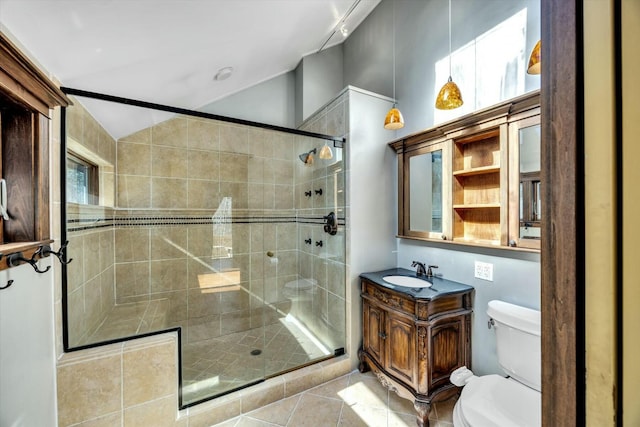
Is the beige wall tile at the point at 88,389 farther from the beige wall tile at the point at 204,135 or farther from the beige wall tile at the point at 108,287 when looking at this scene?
the beige wall tile at the point at 204,135

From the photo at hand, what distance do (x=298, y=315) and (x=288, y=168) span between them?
1605 millimetres

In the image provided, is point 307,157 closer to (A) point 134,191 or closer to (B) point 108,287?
(A) point 134,191

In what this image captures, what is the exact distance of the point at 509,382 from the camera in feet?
4.91

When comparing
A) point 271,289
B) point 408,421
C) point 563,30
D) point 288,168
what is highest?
point 288,168

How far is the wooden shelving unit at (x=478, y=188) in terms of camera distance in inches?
71.2

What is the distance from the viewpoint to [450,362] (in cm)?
182

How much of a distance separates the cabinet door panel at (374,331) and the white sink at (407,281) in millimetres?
254

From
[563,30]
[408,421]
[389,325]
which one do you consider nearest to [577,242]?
[563,30]

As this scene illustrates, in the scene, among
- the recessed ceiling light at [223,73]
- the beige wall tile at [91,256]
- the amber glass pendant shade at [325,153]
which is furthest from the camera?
the amber glass pendant shade at [325,153]

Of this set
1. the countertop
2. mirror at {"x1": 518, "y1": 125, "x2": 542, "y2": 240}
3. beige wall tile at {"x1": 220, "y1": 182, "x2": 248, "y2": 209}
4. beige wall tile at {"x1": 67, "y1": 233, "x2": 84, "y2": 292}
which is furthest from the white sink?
beige wall tile at {"x1": 67, "y1": 233, "x2": 84, "y2": 292}

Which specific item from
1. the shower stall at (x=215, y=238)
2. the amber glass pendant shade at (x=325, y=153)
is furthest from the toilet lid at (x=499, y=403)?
the amber glass pendant shade at (x=325, y=153)

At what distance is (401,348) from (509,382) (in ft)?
2.02

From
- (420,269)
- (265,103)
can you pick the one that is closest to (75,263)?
(420,269)

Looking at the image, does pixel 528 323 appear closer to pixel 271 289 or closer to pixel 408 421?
pixel 408 421
